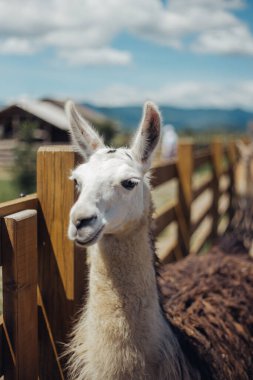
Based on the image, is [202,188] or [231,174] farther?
[231,174]

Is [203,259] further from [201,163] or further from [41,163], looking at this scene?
[201,163]

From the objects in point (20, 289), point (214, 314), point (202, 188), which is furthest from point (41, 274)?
A: point (202, 188)

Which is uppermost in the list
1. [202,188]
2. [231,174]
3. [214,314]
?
[202,188]

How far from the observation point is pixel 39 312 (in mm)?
2414

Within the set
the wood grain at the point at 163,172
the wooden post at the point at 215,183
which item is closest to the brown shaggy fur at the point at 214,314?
the wood grain at the point at 163,172

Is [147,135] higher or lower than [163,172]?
higher

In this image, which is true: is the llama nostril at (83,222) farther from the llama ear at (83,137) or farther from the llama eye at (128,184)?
the llama ear at (83,137)

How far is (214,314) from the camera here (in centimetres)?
288

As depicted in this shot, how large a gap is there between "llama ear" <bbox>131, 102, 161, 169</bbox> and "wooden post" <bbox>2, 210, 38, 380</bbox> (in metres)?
0.60

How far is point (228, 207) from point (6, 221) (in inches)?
349

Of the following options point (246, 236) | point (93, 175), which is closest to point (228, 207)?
point (246, 236)

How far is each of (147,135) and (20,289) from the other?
90 cm

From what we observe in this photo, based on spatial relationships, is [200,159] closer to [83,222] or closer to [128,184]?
[128,184]

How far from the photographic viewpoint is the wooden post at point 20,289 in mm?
1980
